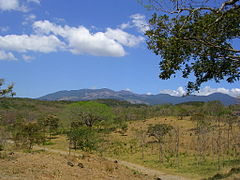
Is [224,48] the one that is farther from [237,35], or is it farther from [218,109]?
[218,109]

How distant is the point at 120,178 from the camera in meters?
12.1

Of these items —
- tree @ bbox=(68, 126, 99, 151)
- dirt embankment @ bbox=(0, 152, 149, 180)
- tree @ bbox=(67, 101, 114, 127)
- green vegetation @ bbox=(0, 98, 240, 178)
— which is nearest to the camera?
dirt embankment @ bbox=(0, 152, 149, 180)

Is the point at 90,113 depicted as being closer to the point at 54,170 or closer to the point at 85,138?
the point at 85,138

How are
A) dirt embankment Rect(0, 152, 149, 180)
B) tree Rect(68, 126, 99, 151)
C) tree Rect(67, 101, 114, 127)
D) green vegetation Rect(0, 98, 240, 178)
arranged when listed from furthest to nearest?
tree Rect(67, 101, 114, 127), tree Rect(68, 126, 99, 151), green vegetation Rect(0, 98, 240, 178), dirt embankment Rect(0, 152, 149, 180)

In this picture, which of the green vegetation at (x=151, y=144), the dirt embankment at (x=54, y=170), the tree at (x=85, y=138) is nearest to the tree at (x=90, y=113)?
the green vegetation at (x=151, y=144)

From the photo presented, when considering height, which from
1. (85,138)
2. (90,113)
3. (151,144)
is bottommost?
(151,144)

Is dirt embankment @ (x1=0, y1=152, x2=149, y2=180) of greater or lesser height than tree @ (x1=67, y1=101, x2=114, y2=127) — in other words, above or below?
below

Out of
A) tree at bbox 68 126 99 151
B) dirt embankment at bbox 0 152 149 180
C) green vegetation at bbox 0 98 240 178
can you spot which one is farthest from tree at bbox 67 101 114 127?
dirt embankment at bbox 0 152 149 180

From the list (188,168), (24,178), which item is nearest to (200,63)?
(24,178)

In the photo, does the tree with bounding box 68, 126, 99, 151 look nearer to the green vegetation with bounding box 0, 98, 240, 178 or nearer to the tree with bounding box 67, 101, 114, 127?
the green vegetation with bounding box 0, 98, 240, 178

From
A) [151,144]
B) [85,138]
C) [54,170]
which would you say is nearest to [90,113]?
[151,144]

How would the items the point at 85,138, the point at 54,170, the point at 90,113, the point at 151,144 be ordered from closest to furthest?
1. the point at 54,170
2. the point at 85,138
3. the point at 151,144
4. the point at 90,113

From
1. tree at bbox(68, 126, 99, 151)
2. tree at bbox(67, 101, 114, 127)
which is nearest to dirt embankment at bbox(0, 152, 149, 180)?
tree at bbox(68, 126, 99, 151)

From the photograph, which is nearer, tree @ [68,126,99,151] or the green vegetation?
the green vegetation
